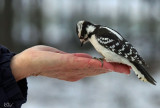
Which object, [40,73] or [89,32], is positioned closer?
[40,73]

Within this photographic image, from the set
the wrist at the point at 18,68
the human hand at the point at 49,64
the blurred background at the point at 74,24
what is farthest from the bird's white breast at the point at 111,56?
the blurred background at the point at 74,24

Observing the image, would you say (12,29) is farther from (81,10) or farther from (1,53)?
(1,53)

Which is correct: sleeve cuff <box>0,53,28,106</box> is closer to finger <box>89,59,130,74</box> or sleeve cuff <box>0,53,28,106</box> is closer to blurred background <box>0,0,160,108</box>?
finger <box>89,59,130,74</box>

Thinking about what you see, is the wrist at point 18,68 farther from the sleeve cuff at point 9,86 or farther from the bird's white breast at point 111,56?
the bird's white breast at point 111,56

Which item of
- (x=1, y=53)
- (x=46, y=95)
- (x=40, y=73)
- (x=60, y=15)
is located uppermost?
(x=1, y=53)

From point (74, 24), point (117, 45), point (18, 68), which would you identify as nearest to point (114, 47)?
point (117, 45)

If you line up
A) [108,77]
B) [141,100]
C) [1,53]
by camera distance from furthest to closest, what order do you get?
[108,77] → [141,100] → [1,53]

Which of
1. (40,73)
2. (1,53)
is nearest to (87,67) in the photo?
(40,73)

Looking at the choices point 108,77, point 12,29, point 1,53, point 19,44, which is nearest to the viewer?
point 1,53
